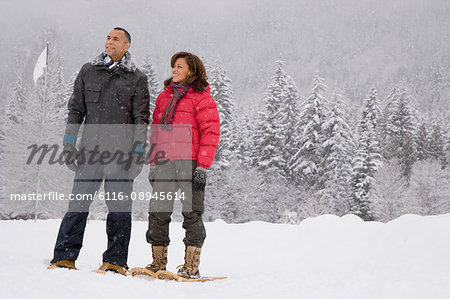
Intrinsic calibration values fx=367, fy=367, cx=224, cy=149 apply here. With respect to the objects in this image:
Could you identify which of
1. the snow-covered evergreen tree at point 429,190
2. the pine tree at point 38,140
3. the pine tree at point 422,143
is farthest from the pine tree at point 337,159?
the pine tree at point 38,140

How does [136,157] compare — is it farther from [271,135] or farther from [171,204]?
[271,135]

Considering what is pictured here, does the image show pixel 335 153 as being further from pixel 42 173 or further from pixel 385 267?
pixel 385 267

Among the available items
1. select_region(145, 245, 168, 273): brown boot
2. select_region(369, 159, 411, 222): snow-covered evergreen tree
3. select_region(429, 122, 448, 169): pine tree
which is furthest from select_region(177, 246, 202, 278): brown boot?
select_region(429, 122, 448, 169): pine tree

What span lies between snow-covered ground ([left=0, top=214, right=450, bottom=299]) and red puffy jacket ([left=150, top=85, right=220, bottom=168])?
126 centimetres

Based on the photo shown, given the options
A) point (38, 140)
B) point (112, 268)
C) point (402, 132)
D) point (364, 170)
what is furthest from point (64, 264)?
point (402, 132)

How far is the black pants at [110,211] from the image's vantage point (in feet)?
11.7

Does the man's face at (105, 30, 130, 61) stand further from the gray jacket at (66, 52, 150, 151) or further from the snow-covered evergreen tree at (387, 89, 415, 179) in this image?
the snow-covered evergreen tree at (387, 89, 415, 179)

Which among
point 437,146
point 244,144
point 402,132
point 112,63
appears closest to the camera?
point 112,63

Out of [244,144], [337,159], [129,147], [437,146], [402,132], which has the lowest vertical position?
[129,147]

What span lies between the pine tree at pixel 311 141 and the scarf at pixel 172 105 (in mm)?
28818

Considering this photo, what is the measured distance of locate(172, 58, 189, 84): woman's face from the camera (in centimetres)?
397

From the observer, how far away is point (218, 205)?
103 ft

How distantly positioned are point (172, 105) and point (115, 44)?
2.82 feet

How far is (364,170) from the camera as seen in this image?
1266 inches
